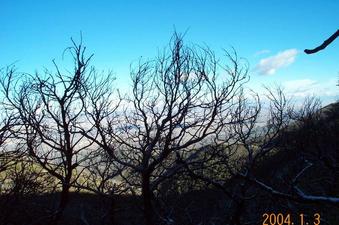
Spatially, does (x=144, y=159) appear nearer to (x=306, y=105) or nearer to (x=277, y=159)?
(x=306, y=105)

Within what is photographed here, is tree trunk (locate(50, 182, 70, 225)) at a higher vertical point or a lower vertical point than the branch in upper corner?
higher

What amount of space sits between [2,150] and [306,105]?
30.4m

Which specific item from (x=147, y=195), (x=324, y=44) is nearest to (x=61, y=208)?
(x=147, y=195)

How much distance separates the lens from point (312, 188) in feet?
74.5

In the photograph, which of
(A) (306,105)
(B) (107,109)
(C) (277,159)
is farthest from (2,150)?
(C) (277,159)
